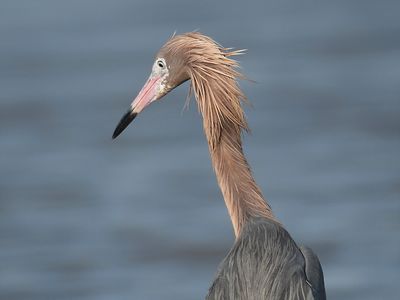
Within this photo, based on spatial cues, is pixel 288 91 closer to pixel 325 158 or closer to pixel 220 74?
pixel 325 158

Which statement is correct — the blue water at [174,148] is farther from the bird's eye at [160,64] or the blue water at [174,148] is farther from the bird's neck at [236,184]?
the bird's eye at [160,64]

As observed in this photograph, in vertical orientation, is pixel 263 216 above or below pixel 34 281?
below

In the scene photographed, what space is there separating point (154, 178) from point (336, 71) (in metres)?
4.00

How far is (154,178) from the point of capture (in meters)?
13.3

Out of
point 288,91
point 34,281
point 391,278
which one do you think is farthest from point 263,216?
point 288,91

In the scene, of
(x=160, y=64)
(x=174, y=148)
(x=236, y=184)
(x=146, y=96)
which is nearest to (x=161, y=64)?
(x=160, y=64)

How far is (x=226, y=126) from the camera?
7.86 m

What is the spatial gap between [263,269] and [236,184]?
27.2 inches

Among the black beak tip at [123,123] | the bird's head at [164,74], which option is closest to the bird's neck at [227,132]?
the bird's head at [164,74]

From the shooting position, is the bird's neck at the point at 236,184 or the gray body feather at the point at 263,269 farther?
the bird's neck at the point at 236,184

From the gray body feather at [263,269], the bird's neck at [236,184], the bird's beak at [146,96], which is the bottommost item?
the gray body feather at [263,269]

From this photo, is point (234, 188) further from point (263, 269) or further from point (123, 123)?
point (123, 123)

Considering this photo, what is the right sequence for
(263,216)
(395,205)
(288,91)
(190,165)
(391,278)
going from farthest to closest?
(288,91) → (190,165) → (395,205) → (391,278) → (263,216)

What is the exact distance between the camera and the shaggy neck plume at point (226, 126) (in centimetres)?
779
